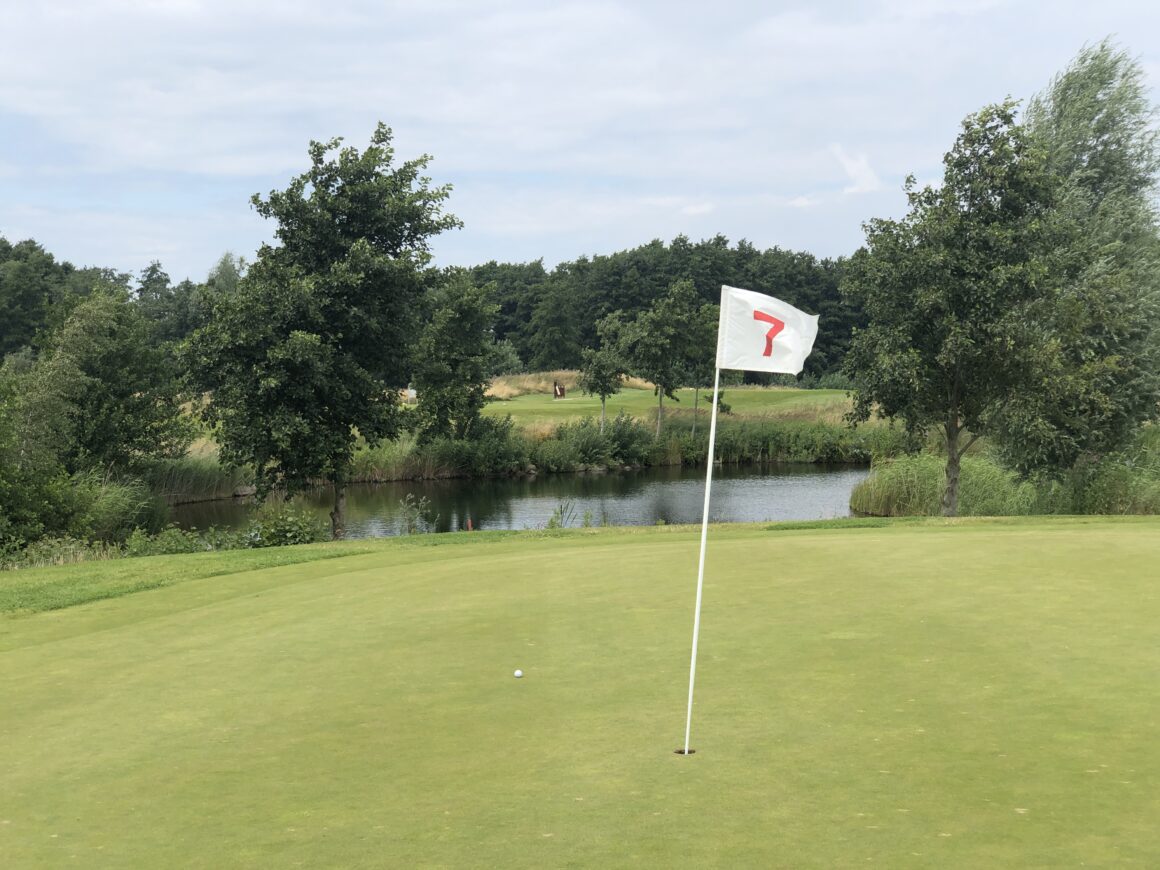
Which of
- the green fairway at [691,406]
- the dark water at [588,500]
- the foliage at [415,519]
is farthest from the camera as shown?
the green fairway at [691,406]

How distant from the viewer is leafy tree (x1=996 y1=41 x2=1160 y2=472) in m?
24.5

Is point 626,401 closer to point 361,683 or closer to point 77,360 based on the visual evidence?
point 77,360

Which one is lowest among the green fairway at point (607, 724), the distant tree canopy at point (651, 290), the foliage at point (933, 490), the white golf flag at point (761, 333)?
the green fairway at point (607, 724)

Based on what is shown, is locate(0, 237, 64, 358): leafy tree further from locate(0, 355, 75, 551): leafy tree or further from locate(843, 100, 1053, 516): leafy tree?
locate(843, 100, 1053, 516): leafy tree

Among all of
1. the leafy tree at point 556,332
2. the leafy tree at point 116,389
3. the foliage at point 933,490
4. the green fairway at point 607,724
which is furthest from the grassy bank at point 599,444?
the leafy tree at point 556,332

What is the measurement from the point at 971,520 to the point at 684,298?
39141 millimetres

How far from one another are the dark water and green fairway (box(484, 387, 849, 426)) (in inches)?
427

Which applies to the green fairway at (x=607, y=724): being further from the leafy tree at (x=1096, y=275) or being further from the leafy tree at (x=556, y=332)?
the leafy tree at (x=556, y=332)

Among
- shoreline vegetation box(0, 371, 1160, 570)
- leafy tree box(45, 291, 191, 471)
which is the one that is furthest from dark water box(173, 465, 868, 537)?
leafy tree box(45, 291, 191, 471)

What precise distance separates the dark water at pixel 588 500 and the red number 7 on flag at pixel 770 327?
23638 mm

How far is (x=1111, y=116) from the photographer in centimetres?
3005

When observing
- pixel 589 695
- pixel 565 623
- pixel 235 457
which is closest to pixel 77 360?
pixel 235 457

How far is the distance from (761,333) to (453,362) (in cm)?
4056

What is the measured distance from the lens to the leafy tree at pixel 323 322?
22.1 metres
